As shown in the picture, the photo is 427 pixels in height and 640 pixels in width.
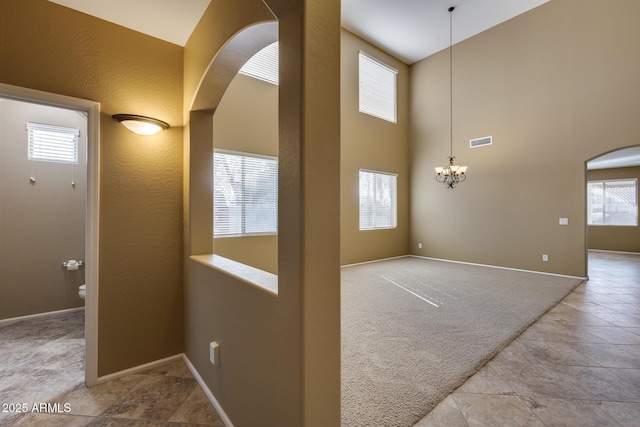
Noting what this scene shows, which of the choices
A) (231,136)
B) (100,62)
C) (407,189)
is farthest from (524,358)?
(407,189)

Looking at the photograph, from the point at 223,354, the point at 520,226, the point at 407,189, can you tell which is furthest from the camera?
the point at 407,189

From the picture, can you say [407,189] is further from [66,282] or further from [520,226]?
[66,282]

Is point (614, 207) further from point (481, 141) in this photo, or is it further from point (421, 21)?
point (421, 21)

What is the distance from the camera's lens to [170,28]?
2.26m

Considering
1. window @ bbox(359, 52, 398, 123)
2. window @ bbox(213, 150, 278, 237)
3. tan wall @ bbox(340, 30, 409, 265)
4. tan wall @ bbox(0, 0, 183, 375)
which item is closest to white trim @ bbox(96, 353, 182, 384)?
tan wall @ bbox(0, 0, 183, 375)

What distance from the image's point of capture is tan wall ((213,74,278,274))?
14.5 feet

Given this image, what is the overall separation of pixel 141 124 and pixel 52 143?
2390mm

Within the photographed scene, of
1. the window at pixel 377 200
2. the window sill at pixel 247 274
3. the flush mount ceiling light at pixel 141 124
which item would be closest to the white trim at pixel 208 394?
the window sill at pixel 247 274

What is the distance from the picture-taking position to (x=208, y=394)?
1.93 meters

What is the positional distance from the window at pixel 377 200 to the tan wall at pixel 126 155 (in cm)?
467

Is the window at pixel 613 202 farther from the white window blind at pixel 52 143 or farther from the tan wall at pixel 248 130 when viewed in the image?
the white window blind at pixel 52 143

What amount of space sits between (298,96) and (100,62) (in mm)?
2087

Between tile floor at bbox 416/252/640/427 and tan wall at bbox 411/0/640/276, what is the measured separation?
2.41 meters

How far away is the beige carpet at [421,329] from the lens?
1837mm
